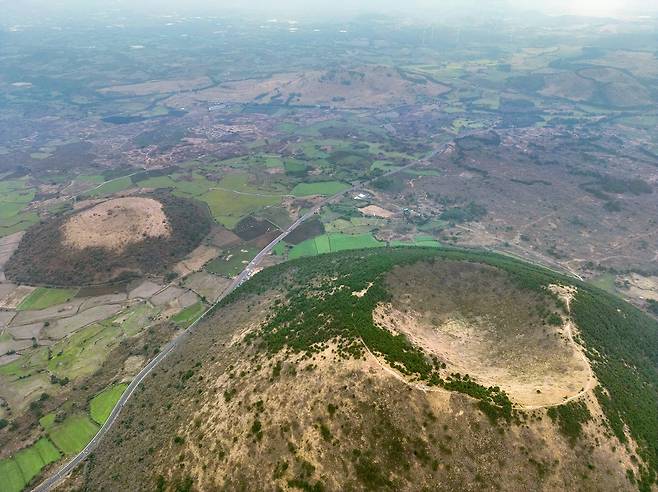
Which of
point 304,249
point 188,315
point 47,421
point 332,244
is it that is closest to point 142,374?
point 47,421

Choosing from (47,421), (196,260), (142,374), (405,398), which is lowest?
(196,260)

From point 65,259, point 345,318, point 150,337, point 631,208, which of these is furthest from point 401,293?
point 631,208

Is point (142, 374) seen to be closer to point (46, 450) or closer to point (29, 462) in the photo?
point (46, 450)

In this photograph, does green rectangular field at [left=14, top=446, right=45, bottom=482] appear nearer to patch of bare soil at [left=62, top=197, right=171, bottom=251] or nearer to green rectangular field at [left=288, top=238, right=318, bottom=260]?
patch of bare soil at [left=62, top=197, right=171, bottom=251]

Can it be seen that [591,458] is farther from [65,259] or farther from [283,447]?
[65,259]

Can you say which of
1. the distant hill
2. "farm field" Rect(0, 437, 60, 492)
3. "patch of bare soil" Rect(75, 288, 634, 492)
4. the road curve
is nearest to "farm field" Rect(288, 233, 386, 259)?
the road curve
